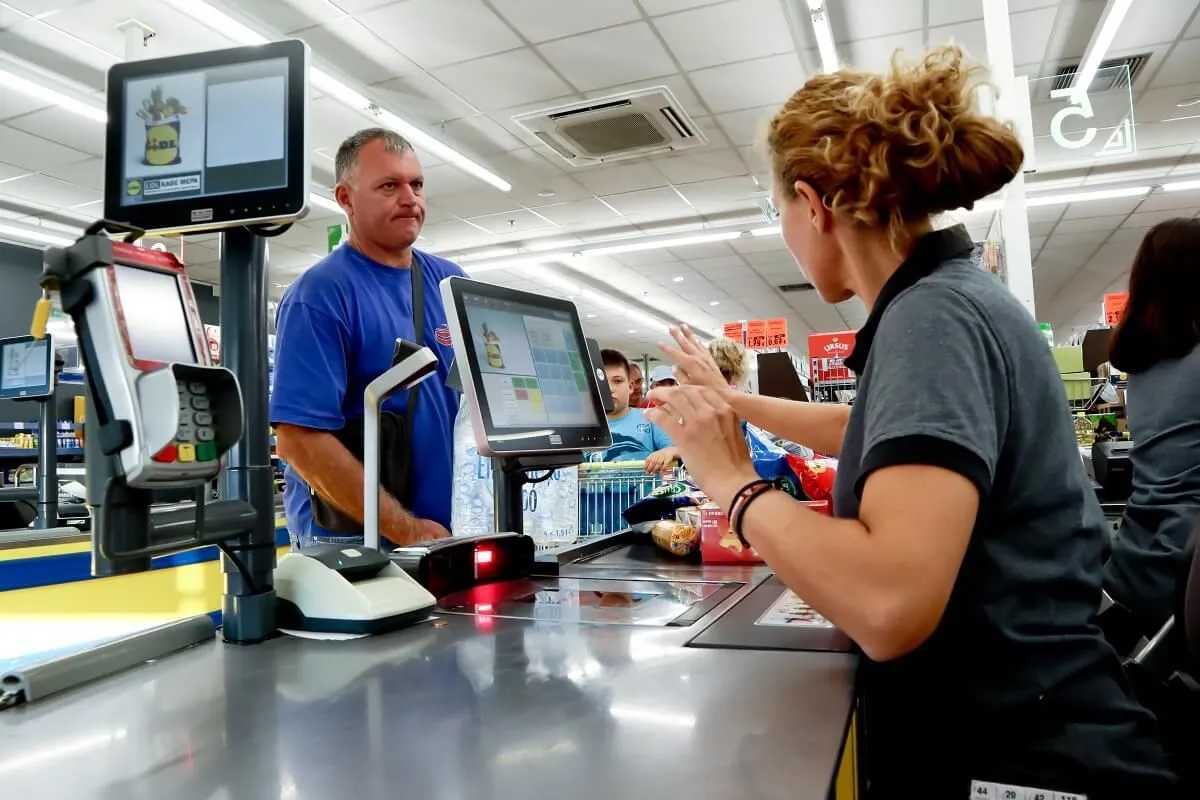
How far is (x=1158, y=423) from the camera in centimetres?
258

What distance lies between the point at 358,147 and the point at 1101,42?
5500 mm

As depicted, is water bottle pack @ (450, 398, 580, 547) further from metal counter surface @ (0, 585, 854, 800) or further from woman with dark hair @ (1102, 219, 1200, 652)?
woman with dark hair @ (1102, 219, 1200, 652)

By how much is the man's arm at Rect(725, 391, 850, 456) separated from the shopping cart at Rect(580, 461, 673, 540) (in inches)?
45.8

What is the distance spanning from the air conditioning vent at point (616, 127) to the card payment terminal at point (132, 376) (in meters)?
5.72

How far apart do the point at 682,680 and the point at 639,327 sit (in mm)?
16440

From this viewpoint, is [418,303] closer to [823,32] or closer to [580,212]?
[823,32]

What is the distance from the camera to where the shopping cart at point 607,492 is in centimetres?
296

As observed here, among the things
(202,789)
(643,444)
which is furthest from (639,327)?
(202,789)

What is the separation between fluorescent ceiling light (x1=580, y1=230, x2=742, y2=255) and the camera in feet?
33.6

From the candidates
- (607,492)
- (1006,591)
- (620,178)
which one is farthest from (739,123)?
(1006,591)

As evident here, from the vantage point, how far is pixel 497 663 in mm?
1028

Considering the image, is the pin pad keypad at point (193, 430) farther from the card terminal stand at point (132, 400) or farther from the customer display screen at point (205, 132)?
the customer display screen at point (205, 132)

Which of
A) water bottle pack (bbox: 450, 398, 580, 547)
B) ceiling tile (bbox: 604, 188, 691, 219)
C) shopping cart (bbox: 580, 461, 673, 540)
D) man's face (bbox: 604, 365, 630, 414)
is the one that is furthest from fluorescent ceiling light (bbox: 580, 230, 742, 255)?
water bottle pack (bbox: 450, 398, 580, 547)

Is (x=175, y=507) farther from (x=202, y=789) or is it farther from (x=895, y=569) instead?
(x=895, y=569)
